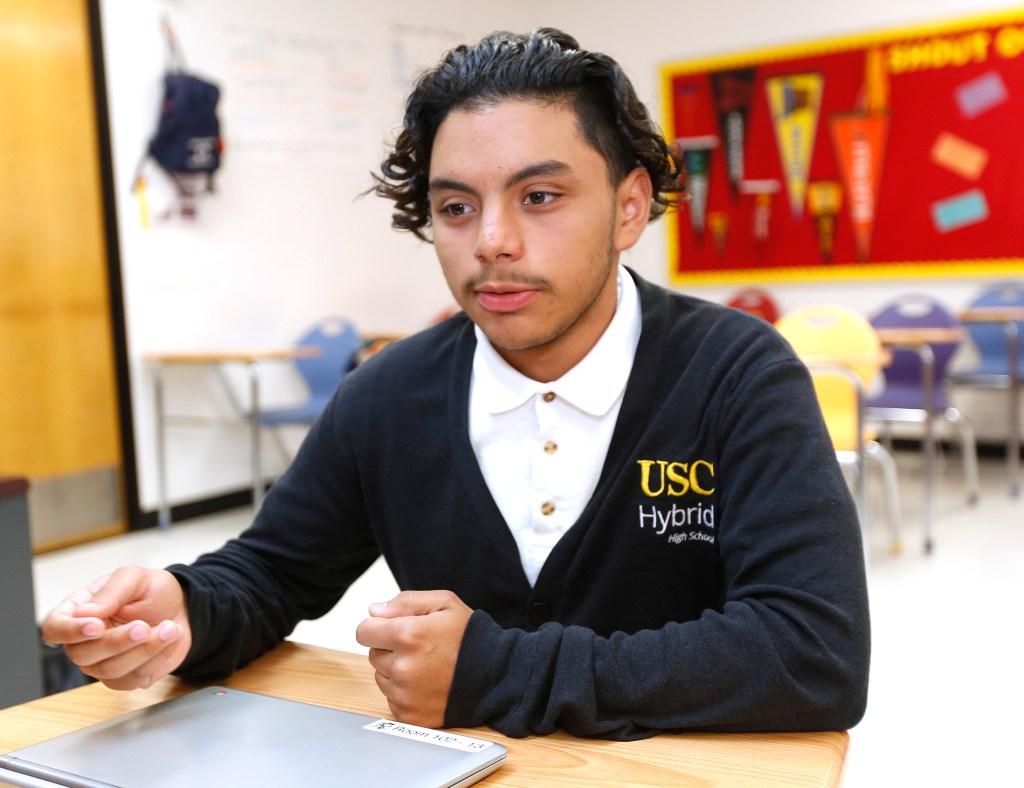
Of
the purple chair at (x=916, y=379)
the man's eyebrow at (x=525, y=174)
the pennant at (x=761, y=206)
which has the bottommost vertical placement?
the purple chair at (x=916, y=379)

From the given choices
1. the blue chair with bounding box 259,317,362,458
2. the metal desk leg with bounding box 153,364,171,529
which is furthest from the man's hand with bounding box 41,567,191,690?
the blue chair with bounding box 259,317,362,458

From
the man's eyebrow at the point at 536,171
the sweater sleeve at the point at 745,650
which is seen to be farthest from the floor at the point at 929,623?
the man's eyebrow at the point at 536,171

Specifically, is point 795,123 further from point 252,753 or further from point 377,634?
point 252,753

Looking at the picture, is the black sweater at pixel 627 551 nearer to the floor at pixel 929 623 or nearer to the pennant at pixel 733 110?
the floor at pixel 929 623

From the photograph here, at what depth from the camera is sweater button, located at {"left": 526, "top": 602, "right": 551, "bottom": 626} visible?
0.99m

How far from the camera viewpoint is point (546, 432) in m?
1.03

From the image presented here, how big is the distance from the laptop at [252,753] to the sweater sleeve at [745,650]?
0.07 metres

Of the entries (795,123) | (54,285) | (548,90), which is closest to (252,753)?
(548,90)

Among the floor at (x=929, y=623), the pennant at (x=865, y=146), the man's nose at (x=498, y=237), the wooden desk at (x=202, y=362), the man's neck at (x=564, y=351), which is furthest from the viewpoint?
the pennant at (x=865, y=146)

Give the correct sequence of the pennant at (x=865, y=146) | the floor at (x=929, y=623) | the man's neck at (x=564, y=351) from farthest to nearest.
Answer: the pennant at (x=865, y=146)
the floor at (x=929, y=623)
the man's neck at (x=564, y=351)

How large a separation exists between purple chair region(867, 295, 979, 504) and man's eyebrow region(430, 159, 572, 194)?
3082 millimetres

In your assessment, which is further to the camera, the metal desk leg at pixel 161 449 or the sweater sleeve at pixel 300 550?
the metal desk leg at pixel 161 449

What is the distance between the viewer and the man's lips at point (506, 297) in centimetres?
96

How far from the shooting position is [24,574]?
1698 millimetres
